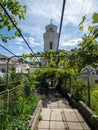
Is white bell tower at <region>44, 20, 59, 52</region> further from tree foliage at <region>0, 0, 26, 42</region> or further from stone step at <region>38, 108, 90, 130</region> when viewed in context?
tree foliage at <region>0, 0, 26, 42</region>

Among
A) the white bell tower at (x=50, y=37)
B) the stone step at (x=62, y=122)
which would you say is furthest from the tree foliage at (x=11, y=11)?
the white bell tower at (x=50, y=37)

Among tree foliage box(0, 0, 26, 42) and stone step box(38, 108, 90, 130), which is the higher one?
tree foliage box(0, 0, 26, 42)

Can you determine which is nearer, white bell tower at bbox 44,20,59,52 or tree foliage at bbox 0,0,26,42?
tree foliage at bbox 0,0,26,42

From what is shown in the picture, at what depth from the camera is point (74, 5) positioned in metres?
4.03

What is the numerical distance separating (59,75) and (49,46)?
17.7 m

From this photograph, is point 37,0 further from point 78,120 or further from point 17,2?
point 78,120

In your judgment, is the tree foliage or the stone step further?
the stone step

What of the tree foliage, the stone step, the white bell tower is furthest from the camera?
the white bell tower

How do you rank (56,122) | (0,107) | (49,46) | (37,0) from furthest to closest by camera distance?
1. (49,46)
2. (56,122)
3. (0,107)
4. (37,0)

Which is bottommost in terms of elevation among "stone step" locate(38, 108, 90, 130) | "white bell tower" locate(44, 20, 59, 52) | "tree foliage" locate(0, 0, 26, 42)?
"stone step" locate(38, 108, 90, 130)

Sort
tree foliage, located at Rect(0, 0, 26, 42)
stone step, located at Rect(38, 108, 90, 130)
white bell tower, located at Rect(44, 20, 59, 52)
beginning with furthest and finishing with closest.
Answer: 1. white bell tower, located at Rect(44, 20, 59, 52)
2. stone step, located at Rect(38, 108, 90, 130)
3. tree foliage, located at Rect(0, 0, 26, 42)

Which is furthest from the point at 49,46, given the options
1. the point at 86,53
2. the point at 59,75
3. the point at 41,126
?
the point at 41,126

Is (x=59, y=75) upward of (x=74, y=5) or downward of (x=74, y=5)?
downward

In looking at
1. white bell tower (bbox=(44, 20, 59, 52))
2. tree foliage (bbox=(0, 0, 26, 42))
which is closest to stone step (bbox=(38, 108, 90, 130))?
tree foliage (bbox=(0, 0, 26, 42))
